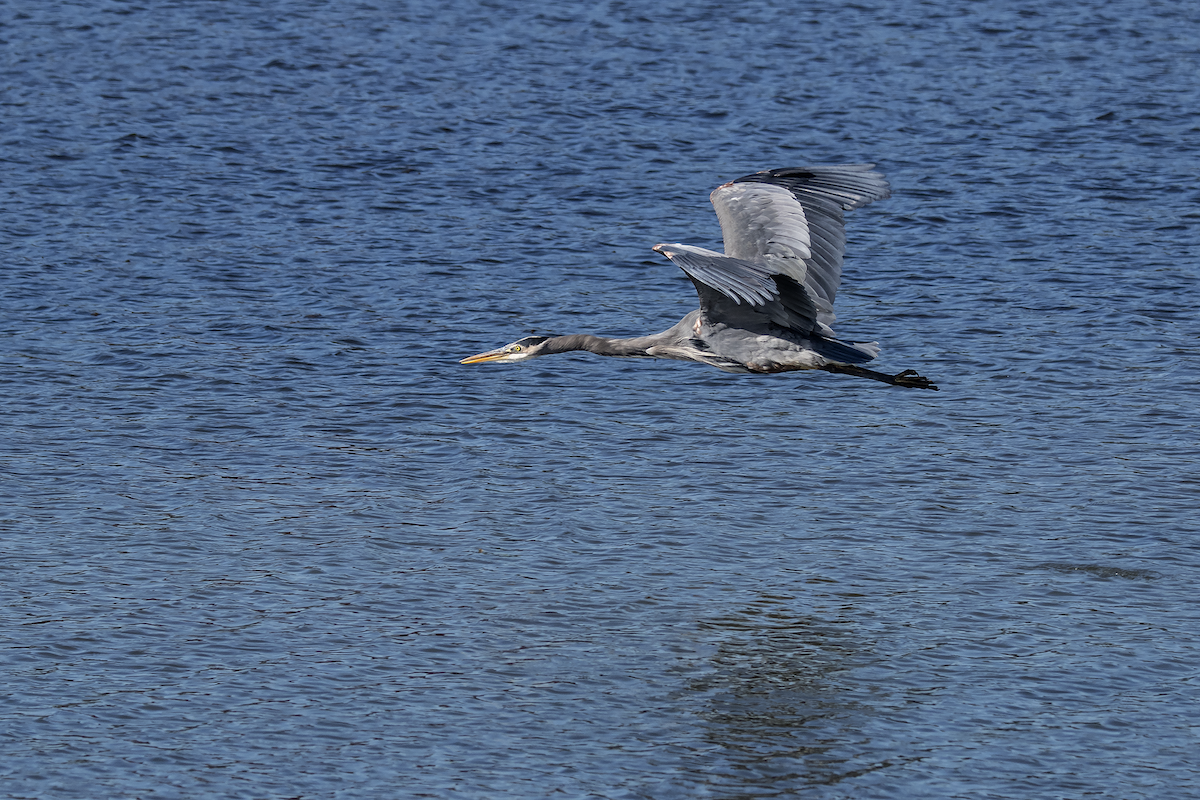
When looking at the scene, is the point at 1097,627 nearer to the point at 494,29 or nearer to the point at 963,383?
the point at 963,383

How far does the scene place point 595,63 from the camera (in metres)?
28.4

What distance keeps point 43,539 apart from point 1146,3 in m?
24.3

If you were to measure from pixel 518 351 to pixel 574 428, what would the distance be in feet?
7.36

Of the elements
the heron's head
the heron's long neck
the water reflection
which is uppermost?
the heron's long neck

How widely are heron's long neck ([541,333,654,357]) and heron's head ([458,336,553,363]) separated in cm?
7

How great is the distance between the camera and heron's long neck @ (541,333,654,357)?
13.5 meters

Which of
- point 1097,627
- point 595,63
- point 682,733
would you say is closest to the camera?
point 682,733

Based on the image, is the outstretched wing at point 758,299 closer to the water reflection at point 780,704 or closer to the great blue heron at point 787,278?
the great blue heron at point 787,278

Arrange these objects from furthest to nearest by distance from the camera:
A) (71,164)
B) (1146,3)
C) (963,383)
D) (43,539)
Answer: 1. (1146,3)
2. (71,164)
3. (963,383)
4. (43,539)

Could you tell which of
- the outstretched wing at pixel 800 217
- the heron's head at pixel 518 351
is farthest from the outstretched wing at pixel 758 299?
the heron's head at pixel 518 351

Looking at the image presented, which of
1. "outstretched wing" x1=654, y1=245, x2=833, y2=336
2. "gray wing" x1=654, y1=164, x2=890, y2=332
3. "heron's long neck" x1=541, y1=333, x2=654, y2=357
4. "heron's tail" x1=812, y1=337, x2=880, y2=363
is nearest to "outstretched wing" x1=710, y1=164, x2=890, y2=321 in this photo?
"gray wing" x1=654, y1=164, x2=890, y2=332

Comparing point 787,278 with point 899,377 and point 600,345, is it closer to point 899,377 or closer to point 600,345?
point 899,377

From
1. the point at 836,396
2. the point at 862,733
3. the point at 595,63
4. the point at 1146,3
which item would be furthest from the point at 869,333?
the point at 1146,3

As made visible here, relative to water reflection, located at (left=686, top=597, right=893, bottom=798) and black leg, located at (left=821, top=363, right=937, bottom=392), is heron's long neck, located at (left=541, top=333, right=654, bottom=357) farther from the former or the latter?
water reflection, located at (left=686, top=597, right=893, bottom=798)
